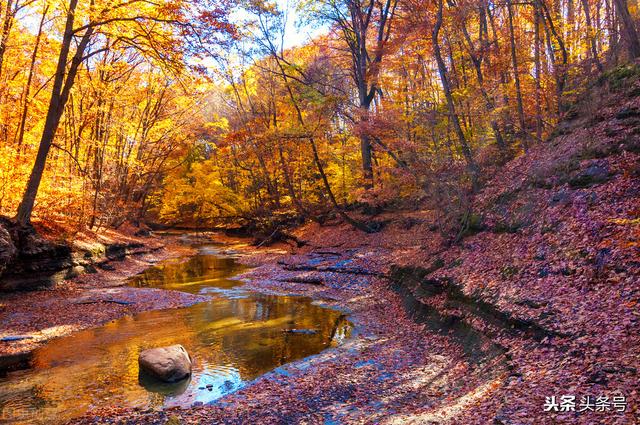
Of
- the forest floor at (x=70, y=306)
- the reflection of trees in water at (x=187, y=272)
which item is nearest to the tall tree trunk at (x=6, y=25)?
the forest floor at (x=70, y=306)

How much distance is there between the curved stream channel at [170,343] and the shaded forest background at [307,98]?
6.84 metres

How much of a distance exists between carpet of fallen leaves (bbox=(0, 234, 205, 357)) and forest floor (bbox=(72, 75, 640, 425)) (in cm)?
559

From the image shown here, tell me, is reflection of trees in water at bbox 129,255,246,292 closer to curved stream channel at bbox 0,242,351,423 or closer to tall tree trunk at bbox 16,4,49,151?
curved stream channel at bbox 0,242,351,423

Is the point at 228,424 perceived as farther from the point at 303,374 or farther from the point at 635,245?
the point at 635,245

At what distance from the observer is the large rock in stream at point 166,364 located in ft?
27.6

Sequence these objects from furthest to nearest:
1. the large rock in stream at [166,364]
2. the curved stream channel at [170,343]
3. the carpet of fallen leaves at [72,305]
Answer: the carpet of fallen leaves at [72,305]
the large rock in stream at [166,364]
the curved stream channel at [170,343]

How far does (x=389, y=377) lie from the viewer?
823 cm

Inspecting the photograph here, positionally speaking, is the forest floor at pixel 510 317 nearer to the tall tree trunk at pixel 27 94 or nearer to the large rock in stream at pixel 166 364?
the large rock in stream at pixel 166 364

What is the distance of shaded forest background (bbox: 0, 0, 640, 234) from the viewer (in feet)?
49.3

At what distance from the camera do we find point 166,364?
8.47 metres

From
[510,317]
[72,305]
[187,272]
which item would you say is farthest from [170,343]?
[187,272]

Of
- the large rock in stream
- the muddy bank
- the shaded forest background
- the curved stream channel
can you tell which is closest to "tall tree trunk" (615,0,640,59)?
the shaded forest background

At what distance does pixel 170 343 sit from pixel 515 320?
27.3 ft

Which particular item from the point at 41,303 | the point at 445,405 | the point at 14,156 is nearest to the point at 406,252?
the point at 445,405
